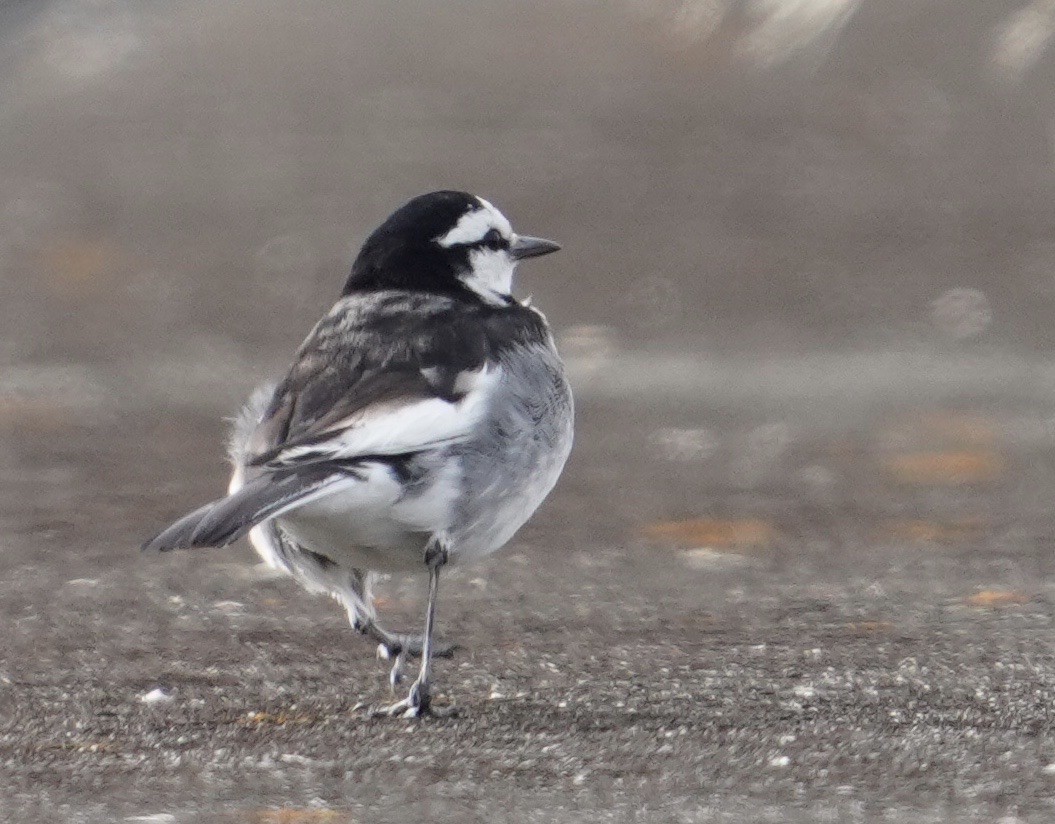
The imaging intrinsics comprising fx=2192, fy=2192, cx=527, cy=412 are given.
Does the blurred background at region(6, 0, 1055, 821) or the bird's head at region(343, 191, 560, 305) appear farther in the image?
the blurred background at region(6, 0, 1055, 821)

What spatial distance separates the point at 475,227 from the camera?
6496mm

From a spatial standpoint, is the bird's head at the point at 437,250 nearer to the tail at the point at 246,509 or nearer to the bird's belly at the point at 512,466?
the bird's belly at the point at 512,466

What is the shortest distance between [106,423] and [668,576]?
11.6ft

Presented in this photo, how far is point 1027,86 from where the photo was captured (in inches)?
522

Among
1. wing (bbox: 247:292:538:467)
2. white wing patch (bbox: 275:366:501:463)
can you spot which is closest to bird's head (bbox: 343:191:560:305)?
wing (bbox: 247:292:538:467)

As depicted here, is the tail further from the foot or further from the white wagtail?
the foot

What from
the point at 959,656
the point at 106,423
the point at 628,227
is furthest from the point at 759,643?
the point at 628,227

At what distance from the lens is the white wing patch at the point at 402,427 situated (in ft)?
17.3

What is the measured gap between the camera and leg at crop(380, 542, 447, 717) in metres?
5.50

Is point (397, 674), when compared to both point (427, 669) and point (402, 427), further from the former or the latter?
A: point (402, 427)

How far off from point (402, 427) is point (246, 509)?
1.78 feet

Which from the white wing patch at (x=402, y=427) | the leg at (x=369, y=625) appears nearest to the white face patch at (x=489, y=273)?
the white wing patch at (x=402, y=427)

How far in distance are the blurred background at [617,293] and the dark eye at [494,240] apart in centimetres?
114

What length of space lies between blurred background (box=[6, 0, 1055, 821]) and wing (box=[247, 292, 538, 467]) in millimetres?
840
